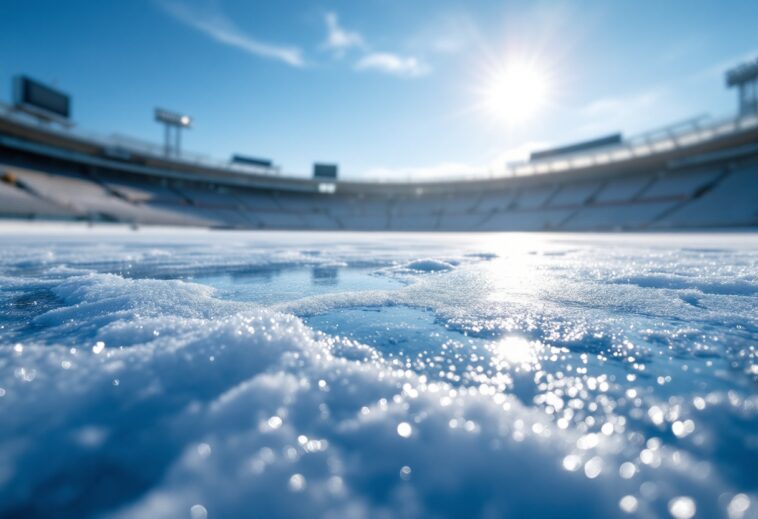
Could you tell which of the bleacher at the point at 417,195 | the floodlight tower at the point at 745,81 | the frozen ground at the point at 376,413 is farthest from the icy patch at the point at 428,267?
the floodlight tower at the point at 745,81

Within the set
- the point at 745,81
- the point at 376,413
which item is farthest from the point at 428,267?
the point at 745,81

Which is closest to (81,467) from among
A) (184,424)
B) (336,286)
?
(184,424)

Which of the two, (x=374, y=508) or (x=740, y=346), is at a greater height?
(x=740, y=346)

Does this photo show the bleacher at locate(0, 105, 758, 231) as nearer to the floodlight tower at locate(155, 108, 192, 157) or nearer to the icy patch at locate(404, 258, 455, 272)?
the floodlight tower at locate(155, 108, 192, 157)

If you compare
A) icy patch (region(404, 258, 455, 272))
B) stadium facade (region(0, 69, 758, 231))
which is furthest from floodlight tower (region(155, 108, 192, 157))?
icy patch (region(404, 258, 455, 272))

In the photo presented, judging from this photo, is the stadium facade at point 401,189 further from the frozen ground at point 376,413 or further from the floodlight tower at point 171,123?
the frozen ground at point 376,413

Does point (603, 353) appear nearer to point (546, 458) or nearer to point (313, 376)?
point (546, 458)
